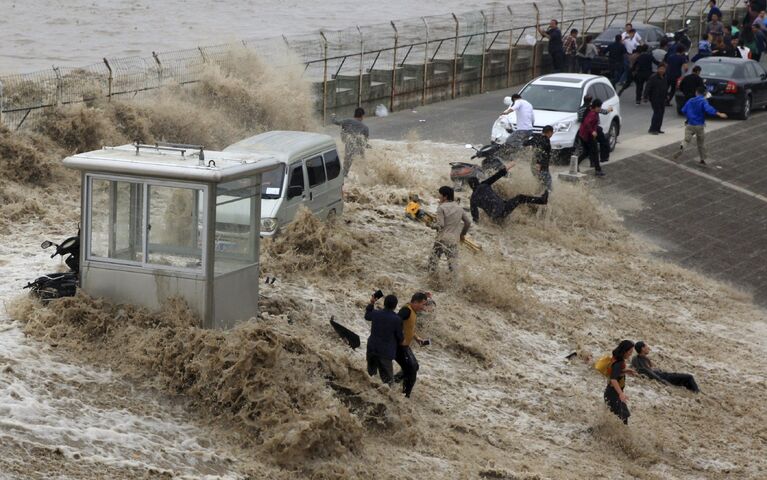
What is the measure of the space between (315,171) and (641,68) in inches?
620

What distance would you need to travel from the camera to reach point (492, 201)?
20.0m

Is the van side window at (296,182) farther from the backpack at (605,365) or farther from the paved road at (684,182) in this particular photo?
the paved road at (684,182)

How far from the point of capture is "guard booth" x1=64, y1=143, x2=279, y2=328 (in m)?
11.7

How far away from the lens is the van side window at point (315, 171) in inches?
682

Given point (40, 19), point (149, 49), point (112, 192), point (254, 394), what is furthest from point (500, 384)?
point (40, 19)

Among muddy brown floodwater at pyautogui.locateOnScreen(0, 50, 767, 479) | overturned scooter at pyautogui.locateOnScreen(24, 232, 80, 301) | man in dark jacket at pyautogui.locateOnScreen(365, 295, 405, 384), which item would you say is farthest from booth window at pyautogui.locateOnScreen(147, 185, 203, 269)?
man in dark jacket at pyautogui.locateOnScreen(365, 295, 405, 384)

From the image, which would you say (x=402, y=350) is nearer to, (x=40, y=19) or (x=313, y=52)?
(x=313, y=52)

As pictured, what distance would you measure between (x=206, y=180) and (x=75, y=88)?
41.0ft

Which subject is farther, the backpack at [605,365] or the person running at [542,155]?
the person running at [542,155]

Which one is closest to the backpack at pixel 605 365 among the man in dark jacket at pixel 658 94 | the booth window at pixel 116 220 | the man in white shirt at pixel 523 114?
the booth window at pixel 116 220

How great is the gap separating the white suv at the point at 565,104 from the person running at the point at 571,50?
7.02 metres

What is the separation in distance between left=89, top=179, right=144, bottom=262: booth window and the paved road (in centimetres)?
1145

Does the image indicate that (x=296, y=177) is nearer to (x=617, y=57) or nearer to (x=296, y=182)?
(x=296, y=182)

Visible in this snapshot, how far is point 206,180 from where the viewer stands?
11.5 metres
